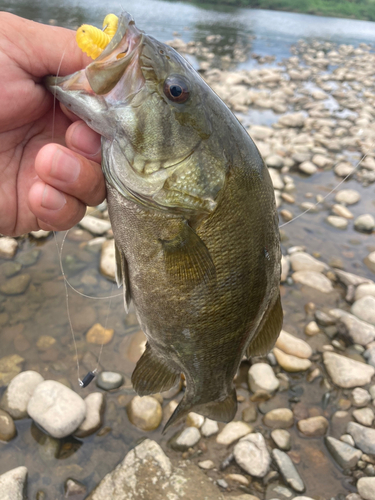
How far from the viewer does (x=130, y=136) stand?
1504 millimetres

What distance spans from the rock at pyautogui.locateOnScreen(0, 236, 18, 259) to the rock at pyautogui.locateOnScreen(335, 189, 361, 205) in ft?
15.4

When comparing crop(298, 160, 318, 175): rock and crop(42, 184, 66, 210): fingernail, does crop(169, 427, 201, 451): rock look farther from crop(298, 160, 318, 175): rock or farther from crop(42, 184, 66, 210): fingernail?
crop(298, 160, 318, 175): rock

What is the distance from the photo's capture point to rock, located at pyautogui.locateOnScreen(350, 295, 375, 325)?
3.98 meters

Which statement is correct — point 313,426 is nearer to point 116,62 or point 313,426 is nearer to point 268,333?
point 268,333

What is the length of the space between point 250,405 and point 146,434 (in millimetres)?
879

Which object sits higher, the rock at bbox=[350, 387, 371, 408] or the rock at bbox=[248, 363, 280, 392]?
the rock at bbox=[248, 363, 280, 392]

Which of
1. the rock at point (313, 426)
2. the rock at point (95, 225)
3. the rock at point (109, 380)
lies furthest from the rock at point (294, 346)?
the rock at point (95, 225)

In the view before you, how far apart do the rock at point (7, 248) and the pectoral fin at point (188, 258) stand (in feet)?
9.89

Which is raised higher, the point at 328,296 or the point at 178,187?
the point at 178,187

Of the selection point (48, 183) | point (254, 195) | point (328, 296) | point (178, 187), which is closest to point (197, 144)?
point (178, 187)

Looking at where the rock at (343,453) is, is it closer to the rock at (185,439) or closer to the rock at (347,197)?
the rock at (185,439)

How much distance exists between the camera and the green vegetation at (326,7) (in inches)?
1425

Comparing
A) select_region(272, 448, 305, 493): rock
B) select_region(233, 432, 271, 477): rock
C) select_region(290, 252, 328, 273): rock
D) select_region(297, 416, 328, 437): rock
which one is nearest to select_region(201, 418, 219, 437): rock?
select_region(233, 432, 271, 477): rock

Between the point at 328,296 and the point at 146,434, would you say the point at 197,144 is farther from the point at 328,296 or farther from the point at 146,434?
the point at 328,296
